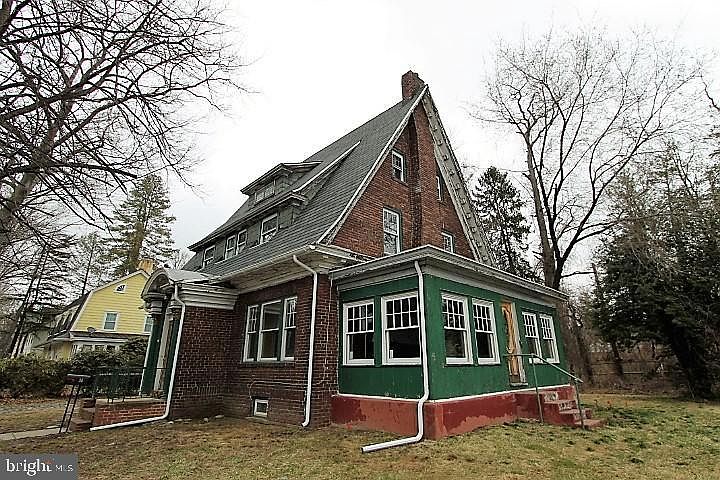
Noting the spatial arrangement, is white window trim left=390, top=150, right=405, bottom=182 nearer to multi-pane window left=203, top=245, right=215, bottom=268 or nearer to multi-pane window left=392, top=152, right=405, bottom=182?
multi-pane window left=392, top=152, right=405, bottom=182

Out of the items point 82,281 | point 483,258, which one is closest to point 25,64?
point 483,258

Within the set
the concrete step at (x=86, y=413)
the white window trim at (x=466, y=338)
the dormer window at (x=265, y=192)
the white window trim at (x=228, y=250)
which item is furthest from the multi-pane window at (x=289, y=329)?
the dormer window at (x=265, y=192)

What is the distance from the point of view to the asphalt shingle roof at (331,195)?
1099cm

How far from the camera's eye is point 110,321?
2970cm

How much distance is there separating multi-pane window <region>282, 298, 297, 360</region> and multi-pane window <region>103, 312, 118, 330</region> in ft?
82.0

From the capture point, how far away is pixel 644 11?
14461 mm

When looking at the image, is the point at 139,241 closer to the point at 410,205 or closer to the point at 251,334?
the point at 251,334

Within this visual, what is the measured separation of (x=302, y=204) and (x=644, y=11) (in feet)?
45.2

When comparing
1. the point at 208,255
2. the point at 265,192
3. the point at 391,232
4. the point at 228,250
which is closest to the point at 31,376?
the point at 208,255

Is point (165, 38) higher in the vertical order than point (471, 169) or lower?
lower

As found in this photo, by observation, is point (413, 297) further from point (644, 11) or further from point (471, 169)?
point (471, 169)

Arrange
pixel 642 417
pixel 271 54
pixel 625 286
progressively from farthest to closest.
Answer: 1. pixel 625 286
2. pixel 642 417
3. pixel 271 54

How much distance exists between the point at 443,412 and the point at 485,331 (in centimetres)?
293

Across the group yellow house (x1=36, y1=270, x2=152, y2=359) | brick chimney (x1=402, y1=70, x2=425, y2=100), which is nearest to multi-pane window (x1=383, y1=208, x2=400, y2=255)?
brick chimney (x1=402, y1=70, x2=425, y2=100)
